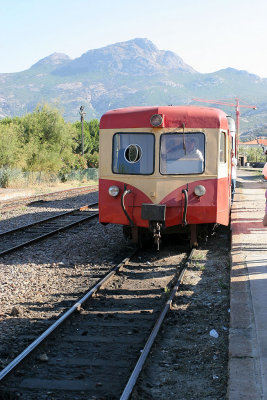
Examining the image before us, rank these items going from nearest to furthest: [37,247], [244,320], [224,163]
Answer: [244,320]
[224,163]
[37,247]

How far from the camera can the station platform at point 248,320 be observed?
4469mm

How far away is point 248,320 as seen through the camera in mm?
6125

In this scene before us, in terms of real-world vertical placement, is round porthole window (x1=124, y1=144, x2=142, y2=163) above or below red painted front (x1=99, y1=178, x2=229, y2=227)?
above

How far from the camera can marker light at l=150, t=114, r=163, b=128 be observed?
10.2 m

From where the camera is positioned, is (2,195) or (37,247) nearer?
(37,247)

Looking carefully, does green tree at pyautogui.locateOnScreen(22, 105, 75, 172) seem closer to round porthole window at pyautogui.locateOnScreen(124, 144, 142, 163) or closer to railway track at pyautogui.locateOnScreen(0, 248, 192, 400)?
round porthole window at pyautogui.locateOnScreen(124, 144, 142, 163)

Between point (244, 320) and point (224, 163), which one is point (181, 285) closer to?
point (244, 320)

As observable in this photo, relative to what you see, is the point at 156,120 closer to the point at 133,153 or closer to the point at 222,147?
the point at 133,153

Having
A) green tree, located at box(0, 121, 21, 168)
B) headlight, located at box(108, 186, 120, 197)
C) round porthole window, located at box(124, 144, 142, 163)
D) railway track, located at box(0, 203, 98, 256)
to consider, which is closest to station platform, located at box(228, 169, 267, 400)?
headlight, located at box(108, 186, 120, 197)

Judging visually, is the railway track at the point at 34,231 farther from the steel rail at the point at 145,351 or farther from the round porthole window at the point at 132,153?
the steel rail at the point at 145,351

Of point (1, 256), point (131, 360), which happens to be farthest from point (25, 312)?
point (1, 256)

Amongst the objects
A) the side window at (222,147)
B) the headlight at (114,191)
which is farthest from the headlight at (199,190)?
the headlight at (114,191)

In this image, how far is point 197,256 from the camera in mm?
10688

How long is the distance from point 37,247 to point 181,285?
457cm
